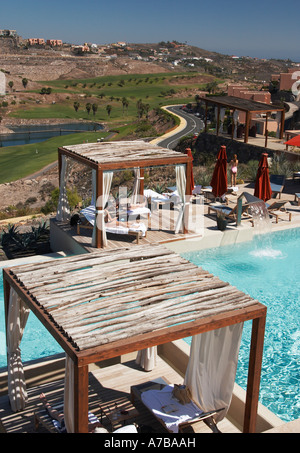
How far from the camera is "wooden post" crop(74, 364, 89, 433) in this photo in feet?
15.6

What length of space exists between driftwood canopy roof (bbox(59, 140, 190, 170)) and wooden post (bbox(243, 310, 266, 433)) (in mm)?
7122

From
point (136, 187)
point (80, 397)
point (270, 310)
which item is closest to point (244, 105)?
point (136, 187)

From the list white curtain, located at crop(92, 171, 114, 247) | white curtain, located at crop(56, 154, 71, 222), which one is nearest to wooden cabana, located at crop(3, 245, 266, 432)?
white curtain, located at crop(92, 171, 114, 247)

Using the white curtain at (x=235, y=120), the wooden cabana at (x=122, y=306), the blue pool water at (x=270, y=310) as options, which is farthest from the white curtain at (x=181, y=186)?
the white curtain at (x=235, y=120)

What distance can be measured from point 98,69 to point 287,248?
131400mm

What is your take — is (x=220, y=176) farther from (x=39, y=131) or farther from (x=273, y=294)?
(x=39, y=131)

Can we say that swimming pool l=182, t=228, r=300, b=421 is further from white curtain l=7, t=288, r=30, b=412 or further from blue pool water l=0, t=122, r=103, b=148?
blue pool water l=0, t=122, r=103, b=148

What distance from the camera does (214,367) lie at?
6070 millimetres

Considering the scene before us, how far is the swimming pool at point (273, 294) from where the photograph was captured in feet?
26.7

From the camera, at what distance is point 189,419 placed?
6.05 metres

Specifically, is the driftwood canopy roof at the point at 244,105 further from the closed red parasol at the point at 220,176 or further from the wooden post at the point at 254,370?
the wooden post at the point at 254,370

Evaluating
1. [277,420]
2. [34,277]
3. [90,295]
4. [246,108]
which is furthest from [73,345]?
[246,108]

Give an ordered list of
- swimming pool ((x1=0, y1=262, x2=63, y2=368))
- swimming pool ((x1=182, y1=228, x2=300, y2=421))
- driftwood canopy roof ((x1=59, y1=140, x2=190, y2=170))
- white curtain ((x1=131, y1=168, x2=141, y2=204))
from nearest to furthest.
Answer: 1. swimming pool ((x1=182, y1=228, x2=300, y2=421))
2. swimming pool ((x1=0, y1=262, x2=63, y2=368))
3. driftwood canopy roof ((x1=59, y1=140, x2=190, y2=170))
4. white curtain ((x1=131, y1=168, x2=141, y2=204))

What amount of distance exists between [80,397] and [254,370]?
207cm
